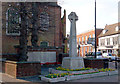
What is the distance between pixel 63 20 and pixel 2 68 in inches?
808

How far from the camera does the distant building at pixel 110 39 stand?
43331 millimetres

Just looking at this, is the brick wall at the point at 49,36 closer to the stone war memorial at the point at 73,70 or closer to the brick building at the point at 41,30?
the brick building at the point at 41,30

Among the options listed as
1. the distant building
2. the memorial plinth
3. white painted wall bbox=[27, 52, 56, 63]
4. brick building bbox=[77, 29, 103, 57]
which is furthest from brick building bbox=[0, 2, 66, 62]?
brick building bbox=[77, 29, 103, 57]

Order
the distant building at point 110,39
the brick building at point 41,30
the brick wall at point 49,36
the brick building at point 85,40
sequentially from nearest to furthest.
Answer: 1. the brick building at point 41,30
2. the brick wall at point 49,36
3. the distant building at point 110,39
4. the brick building at point 85,40

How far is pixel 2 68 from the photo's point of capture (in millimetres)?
14977

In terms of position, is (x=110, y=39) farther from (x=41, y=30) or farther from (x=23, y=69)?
(x=23, y=69)

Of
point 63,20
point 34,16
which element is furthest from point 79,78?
point 63,20

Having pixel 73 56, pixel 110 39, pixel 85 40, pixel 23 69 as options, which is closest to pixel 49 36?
pixel 73 56

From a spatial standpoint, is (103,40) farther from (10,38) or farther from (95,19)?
(10,38)

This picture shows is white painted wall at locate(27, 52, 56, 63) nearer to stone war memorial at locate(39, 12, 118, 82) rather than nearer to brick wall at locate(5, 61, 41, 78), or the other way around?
stone war memorial at locate(39, 12, 118, 82)

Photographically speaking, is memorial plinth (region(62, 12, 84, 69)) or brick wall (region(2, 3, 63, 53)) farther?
brick wall (region(2, 3, 63, 53))

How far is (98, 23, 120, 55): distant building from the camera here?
43.3 m

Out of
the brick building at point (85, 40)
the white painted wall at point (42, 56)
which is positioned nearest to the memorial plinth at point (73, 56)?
the white painted wall at point (42, 56)

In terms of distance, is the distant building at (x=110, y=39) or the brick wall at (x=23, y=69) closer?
the brick wall at (x=23, y=69)
